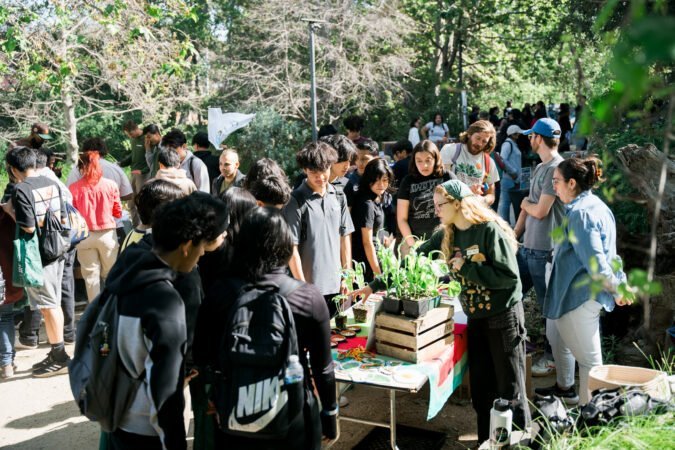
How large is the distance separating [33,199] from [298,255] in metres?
2.17

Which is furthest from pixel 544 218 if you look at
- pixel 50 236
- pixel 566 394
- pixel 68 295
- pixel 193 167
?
pixel 68 295

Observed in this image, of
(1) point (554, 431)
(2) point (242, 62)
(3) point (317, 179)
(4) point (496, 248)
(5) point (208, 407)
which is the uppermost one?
(2) point (242, 62)

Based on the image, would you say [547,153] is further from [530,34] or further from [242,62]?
[530,34]

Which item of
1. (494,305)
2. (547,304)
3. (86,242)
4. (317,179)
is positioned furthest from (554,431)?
(86,242)

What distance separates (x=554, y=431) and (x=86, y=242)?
4369 mm

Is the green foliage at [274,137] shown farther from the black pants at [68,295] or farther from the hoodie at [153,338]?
the hoodie at [153,338]

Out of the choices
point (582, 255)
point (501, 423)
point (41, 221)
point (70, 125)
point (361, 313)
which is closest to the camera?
point (501, 423)

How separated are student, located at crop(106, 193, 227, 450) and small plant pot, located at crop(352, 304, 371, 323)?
175 cm

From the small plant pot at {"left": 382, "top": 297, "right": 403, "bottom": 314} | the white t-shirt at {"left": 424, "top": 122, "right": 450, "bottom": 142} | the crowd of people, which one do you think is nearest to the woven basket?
the crowd of people

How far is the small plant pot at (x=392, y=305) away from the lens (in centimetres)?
362

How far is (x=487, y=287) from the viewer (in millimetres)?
3588

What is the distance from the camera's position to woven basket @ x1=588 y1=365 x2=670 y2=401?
11.0 ft

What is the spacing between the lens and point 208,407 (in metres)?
2.85

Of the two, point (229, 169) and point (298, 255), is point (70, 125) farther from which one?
point (298, 255)
